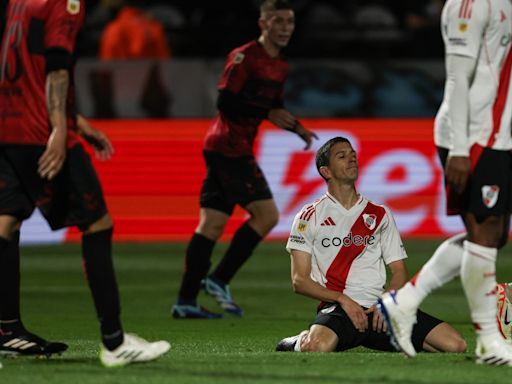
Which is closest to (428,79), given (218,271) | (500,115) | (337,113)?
(337,113)

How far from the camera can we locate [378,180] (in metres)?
15.4

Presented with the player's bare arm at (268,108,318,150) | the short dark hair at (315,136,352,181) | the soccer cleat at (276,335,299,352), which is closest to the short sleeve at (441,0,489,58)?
the short dark hair at (315,136,352,181)

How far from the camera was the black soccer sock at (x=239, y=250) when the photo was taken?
10.7 meters

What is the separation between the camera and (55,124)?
262 inches

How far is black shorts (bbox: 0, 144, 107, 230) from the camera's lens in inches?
267

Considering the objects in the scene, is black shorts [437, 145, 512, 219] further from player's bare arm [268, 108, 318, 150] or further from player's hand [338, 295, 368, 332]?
player's bare arm [268, 108, 318, 150]

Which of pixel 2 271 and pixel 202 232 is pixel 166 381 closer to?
pixel 2 271

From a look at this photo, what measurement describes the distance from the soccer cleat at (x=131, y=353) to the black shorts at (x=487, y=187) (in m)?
1.55

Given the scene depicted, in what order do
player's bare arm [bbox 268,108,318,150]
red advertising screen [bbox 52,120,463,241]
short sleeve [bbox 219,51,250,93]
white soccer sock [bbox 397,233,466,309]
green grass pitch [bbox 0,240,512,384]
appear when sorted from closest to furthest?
1. green grass pitch [bbox 0,240,512,384]
2. white soccer sock [bbox 397,233,466,309]
3. player's bare arm [bbox 268,108,318,150]
4. short sleeve [bbox 219,51,250,93]
5. red advertising screen [bbox 52,120,463,241]

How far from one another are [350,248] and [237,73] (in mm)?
2799

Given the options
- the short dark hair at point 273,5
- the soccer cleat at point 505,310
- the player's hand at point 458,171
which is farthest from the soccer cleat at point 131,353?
the short dark hair at point 273,5

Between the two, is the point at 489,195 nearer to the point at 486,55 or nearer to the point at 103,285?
the point at 486,55

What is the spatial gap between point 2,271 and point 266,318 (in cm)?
322

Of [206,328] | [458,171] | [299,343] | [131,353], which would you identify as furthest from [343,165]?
[206,328]
